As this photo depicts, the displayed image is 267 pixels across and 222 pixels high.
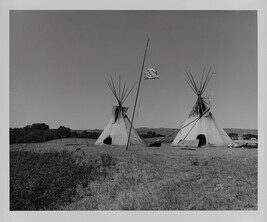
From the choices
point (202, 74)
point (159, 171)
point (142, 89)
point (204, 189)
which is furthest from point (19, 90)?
point (204, 189)

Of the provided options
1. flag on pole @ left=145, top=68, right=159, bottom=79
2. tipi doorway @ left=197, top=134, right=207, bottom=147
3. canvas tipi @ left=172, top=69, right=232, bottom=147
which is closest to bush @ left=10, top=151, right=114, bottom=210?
canvas tipi @ left=172, top=69, right=232, bottom=147

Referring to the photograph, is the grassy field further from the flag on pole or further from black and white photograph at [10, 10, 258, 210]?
the flag on pole

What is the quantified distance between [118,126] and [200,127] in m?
1.29

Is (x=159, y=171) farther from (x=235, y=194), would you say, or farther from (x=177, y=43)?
(x=177, y=43)

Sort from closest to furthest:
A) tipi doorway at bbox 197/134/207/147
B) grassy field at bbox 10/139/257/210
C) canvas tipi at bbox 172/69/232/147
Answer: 1. grassy field at bbox 10/139/257/210
2. canvas tipi at bbox 172/69/232/147
3. tipi doorway at bbox 197/134/207/147

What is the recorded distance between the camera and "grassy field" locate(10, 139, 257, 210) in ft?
12.9

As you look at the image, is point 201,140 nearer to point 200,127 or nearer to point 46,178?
point 200,127

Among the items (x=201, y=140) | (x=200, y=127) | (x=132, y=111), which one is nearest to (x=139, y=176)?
(x=132, y=111)

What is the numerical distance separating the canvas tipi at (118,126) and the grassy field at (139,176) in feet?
0.39

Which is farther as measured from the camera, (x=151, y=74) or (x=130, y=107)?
(x=130, y=107)

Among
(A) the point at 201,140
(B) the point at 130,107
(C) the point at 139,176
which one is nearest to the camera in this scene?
(C) the point at 139,176

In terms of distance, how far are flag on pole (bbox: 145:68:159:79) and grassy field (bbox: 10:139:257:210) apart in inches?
38.0

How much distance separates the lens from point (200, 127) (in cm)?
473

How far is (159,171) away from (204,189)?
611 millimetres
